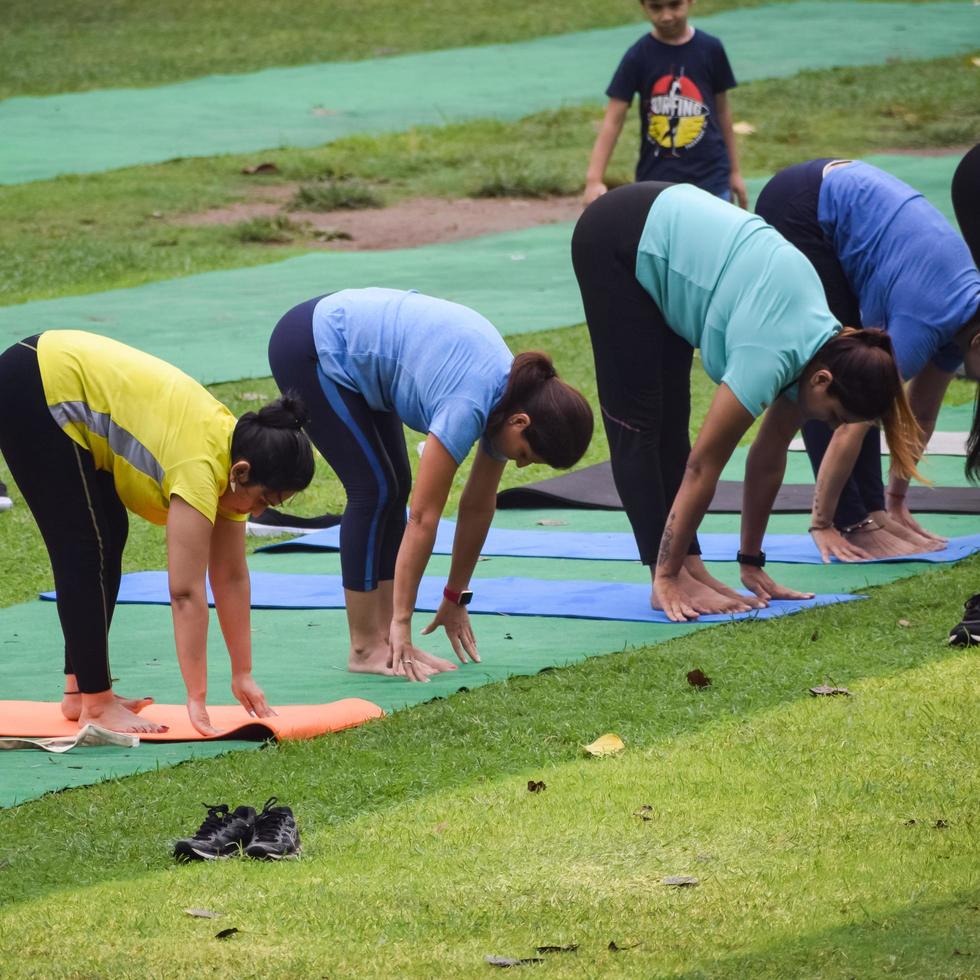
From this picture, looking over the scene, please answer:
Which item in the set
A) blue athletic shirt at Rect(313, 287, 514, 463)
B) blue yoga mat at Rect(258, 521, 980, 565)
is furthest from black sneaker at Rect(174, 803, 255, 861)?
blue yoga mat at Rect(258, 521, 980, 565)

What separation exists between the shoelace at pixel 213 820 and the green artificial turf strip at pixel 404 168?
8.05 meters

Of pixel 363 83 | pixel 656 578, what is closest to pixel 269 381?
pixel 656 578

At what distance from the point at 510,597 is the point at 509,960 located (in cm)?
309

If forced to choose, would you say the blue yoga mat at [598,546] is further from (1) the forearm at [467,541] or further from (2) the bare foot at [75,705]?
(2) the bare foot at [75,705]

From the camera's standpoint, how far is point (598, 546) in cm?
729

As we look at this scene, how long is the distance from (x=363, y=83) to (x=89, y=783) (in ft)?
56.9

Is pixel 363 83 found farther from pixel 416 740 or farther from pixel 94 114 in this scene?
pixel 416 740

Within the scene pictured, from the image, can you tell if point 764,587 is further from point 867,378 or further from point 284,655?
point 284,655

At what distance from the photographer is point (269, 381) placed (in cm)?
975

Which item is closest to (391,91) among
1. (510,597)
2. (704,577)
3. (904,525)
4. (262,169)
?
(262,169)

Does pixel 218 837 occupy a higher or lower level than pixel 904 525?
higher

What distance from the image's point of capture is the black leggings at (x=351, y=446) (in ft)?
18.1

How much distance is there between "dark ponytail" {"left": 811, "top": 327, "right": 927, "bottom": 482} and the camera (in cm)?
571

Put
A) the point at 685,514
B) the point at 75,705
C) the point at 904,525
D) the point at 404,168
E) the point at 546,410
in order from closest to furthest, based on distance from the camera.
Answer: the point at 75,705, the point at 546,410, the point at 685,514, the point at 904,525, the point at 404,168
